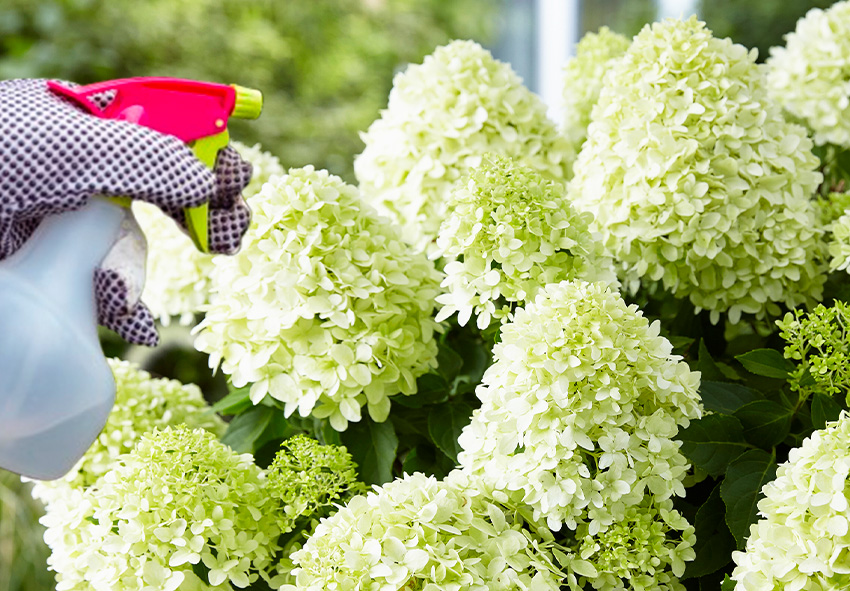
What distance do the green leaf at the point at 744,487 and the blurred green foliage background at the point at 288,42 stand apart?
1653 millimetres

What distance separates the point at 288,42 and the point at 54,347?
3045mm

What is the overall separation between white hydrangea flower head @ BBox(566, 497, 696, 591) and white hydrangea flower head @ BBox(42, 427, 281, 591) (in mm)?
197

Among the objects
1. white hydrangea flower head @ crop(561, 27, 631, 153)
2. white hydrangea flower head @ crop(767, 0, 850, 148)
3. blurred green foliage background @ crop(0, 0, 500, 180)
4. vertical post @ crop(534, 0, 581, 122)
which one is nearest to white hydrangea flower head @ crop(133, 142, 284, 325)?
white hydrangea flower head @ crop(561, 27, 631, 153)

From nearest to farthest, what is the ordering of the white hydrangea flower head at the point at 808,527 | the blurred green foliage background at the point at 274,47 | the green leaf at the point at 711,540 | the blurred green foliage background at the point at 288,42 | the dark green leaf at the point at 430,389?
the white hydrangea flower head at the point at 808,527 < the green leaf at the point at 711,540 < the dark green leaf at the point at 430,389 < the blurred green foliage background at the point at 288,42 < the blurred green foliage background at the point at 274,47

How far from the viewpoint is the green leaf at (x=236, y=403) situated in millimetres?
675

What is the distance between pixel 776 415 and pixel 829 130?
382mm

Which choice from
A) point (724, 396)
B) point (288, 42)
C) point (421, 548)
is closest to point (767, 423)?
point (724, 396)

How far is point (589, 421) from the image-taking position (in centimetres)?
49

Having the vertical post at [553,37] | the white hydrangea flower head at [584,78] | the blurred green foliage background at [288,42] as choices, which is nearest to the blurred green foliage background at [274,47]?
the blurred green foliage background at [288,42]

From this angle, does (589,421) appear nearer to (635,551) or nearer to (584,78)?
(635,551)

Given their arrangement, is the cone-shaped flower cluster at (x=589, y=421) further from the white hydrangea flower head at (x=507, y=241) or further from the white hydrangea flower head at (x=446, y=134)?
the white hydrangea flower head at (x=446, y=134)

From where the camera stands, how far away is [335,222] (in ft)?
1.99

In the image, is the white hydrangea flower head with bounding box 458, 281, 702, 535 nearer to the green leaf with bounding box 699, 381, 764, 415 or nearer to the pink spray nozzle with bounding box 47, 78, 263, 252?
the green leaf with bounding box 699, 381, 764, 415

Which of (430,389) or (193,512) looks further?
(430,389)
